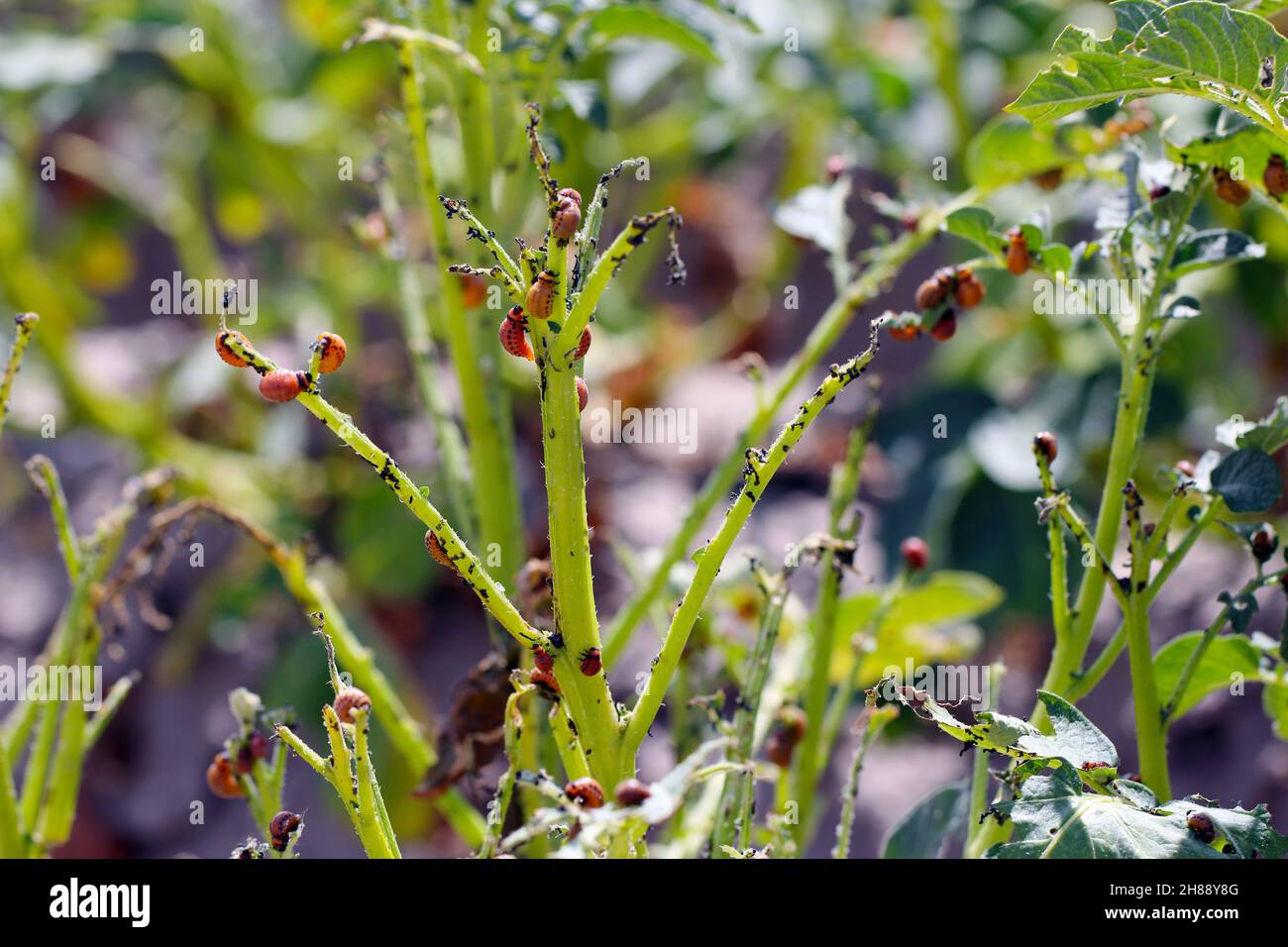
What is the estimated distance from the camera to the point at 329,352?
612 millimetres

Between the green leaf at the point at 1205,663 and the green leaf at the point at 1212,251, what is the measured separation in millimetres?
229

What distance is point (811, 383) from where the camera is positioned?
85.3 inches

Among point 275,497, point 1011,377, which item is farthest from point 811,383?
point 275,497

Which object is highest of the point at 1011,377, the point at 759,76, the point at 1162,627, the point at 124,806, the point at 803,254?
the point at 759,76

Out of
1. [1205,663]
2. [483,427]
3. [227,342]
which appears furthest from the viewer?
[483,427]

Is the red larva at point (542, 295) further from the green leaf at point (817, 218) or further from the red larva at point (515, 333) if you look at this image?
the green leaf at point (817, 218)

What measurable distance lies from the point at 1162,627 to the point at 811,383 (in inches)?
26.6

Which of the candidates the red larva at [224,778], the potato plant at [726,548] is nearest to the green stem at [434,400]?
the potato plant at [726,548]

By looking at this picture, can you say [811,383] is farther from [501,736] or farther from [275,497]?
[501,736]

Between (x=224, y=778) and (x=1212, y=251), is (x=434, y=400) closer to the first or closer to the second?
(x=224, y=778)

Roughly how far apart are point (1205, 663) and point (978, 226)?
0.32 metres

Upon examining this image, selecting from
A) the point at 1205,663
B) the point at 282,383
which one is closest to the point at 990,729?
the point at 1205,663

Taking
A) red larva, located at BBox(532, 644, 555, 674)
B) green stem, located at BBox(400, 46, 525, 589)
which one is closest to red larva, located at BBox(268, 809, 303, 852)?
red larva, located at BBox(532, 644, 555, 674)

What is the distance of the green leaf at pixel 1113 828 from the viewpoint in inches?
23.5
